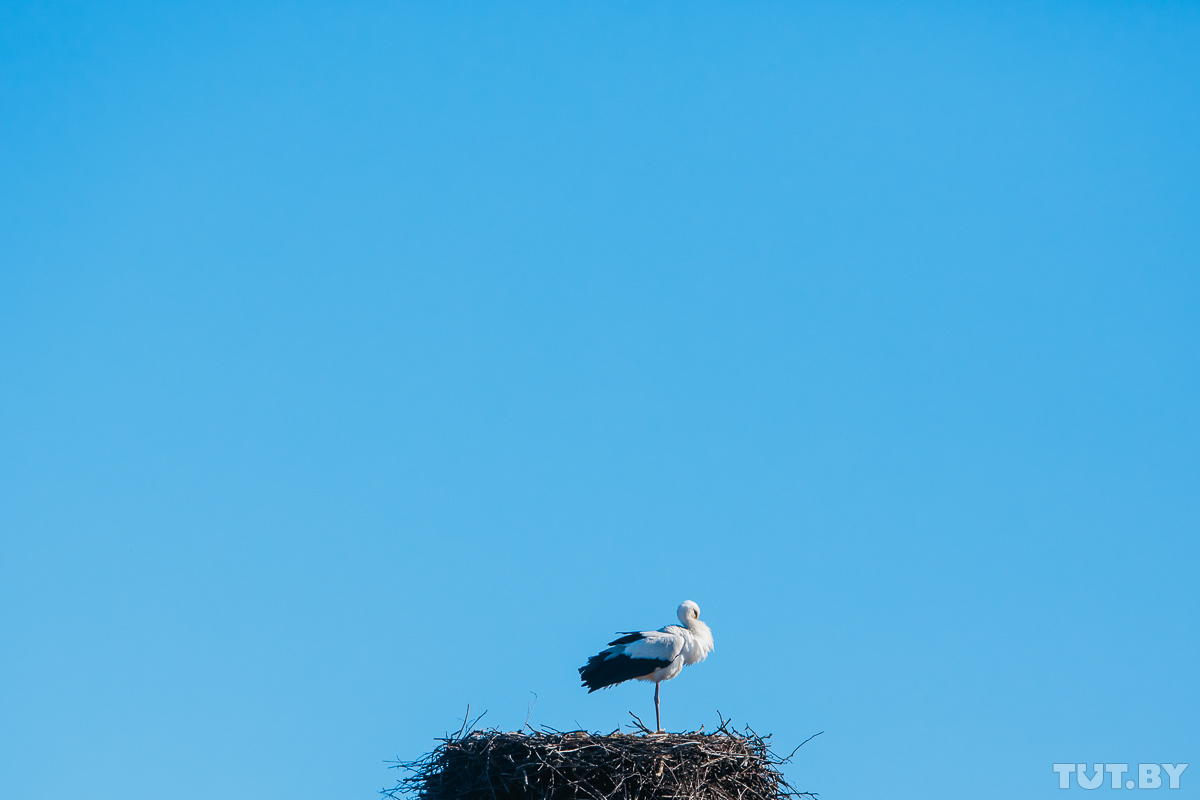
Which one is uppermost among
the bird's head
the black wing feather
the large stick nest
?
the bird's head

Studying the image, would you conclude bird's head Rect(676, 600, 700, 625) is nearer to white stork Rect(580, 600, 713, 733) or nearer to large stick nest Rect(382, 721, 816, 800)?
white stork Rect(580, 600, 713, 733)

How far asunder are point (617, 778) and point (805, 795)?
101 inches

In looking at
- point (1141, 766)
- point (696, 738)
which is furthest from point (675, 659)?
point (1141, 766)

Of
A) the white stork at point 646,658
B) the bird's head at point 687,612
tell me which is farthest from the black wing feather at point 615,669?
the bird's head at point 687,612

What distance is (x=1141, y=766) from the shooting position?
1667 centimetres

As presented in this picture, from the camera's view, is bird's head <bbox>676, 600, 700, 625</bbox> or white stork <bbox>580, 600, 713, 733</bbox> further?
bird's head <bbox>676, 600, 700, 625</bbox>

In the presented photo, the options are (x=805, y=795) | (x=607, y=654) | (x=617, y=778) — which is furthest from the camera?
(x=607, y=654)

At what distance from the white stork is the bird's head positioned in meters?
0.33

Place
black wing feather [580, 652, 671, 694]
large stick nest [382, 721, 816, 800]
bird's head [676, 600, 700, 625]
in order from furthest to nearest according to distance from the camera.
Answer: bird's head [676, 600, 700, 625]
black wing feather [580, 652, 671, 694]
large stick nest [382, 721, 816, 800]

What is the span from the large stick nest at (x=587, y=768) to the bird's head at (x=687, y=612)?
8.62 feet

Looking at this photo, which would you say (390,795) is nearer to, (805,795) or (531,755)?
(531,755)

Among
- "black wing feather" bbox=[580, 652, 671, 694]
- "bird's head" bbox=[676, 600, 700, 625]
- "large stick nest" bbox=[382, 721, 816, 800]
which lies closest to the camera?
"large stick nest" bbox=[382, 721, 816, 800]

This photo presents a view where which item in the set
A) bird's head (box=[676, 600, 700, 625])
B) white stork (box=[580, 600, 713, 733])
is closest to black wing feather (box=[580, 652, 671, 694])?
white stork (box=[580, 600, 713, 733])

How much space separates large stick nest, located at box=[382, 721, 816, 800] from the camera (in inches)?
535
